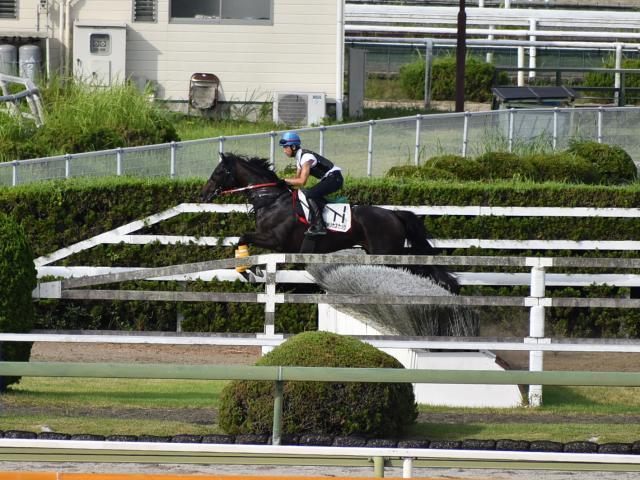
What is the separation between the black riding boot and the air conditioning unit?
27.0 ft

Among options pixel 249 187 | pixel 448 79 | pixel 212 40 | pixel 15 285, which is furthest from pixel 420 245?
pixel 448 79

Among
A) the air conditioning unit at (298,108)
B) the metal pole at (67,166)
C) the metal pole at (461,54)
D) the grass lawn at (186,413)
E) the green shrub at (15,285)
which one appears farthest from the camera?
the air conditioning unit at (298,108)

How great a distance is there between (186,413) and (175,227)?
6.04 metres

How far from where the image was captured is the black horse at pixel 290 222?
13648mm

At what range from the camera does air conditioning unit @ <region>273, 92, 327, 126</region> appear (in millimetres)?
21734

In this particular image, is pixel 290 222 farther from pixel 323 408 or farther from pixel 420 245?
pixel 323 408

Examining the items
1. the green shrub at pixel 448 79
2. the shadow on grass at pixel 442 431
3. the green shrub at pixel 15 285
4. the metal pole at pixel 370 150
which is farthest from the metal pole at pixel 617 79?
the shadow on grass at pixel 442 431

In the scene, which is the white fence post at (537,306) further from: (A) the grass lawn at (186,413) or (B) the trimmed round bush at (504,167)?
(B) the trimmed round bush at (504,167)

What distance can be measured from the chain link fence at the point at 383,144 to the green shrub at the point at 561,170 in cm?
136

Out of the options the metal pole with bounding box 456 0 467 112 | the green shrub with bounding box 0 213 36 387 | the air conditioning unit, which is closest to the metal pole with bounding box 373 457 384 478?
the green shrub with bounding box 0 213 36 387

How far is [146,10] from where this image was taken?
22.0m

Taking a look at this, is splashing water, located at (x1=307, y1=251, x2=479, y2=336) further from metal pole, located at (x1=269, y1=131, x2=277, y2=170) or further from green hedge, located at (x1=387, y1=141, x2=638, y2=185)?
metal pole, located at (x1=269, y1=131, x2=277, y2=170)

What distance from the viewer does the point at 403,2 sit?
33.4 meters

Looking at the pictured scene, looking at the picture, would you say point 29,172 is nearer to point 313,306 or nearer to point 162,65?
point 313,306
